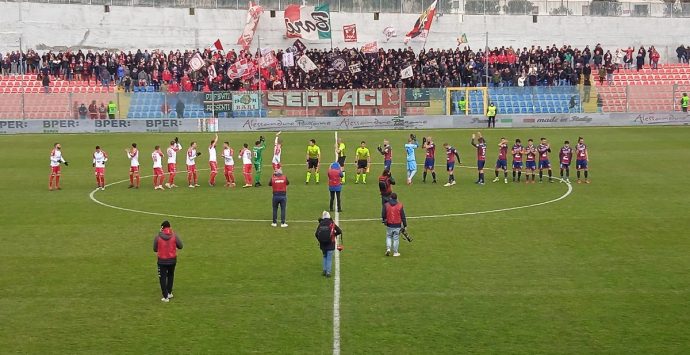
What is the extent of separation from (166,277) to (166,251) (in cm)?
75

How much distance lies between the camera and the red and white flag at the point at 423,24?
2963 inches

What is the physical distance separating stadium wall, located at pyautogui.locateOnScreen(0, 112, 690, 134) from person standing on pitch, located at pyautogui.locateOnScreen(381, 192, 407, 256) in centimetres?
3909

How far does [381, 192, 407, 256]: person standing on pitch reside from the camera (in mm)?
24734

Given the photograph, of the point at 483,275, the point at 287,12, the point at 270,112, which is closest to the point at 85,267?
the point at 483,275

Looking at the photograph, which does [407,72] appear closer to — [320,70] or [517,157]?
[320,70]

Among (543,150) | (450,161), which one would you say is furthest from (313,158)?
(543,150)

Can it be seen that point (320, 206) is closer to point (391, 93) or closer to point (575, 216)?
point (575, 216)

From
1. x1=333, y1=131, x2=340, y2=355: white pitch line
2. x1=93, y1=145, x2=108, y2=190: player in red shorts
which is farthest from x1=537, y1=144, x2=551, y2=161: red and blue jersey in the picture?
x1=93, y1=145, x2=108, y2=190: player in red shorts

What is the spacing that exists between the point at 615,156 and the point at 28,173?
3163 centimetres

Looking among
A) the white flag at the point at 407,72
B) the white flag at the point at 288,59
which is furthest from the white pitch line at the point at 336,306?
the white flag at the point at 288,59

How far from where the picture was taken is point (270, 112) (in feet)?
210

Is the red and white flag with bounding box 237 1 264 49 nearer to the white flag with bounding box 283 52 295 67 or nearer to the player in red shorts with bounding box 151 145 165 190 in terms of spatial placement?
the white flag with bounding box 283 52 295 67

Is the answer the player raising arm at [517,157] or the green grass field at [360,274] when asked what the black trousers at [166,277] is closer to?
the green grass field at [360,274]

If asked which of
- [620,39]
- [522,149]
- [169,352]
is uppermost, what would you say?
[620,39]
